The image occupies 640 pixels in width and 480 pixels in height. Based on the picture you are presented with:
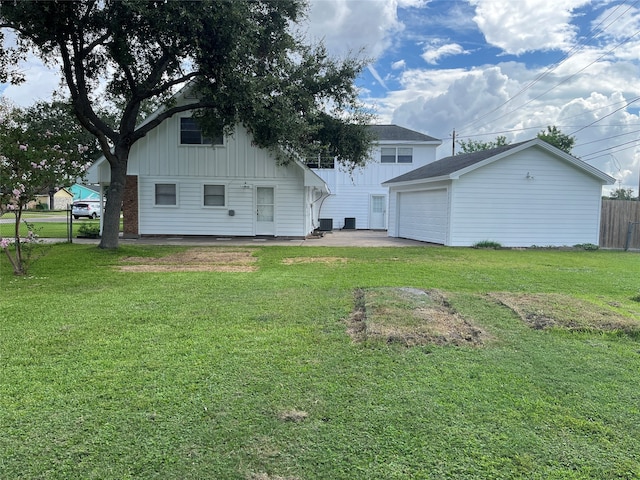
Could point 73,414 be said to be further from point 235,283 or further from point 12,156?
point 12,156

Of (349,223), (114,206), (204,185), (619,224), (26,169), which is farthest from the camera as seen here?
(349,223)

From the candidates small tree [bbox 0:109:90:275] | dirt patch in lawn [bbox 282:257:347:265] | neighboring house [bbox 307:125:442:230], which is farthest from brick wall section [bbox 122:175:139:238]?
neighboring house [bbox 307:125:442:230]

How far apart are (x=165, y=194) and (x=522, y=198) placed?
1358 centimetres

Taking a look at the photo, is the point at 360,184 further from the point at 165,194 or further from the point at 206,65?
the point at 206,65

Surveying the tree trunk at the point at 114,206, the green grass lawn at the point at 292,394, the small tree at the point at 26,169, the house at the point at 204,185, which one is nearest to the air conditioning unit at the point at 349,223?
the house at the point at 204,185

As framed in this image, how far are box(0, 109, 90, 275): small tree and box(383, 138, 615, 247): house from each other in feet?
37.9

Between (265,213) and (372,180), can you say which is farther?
(372,180)

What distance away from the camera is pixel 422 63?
1741 centimetres

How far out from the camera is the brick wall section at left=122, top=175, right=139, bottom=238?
680 inches

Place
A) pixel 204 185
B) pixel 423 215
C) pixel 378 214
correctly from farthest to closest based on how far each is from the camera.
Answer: pixel 378 214 < pixel 423 215 < pixel 204 185

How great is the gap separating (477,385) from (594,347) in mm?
1877

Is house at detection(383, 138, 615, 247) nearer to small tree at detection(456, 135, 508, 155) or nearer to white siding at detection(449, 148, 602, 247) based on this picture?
white siding at detection(449, 148, 602, 247)

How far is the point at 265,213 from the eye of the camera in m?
17.8

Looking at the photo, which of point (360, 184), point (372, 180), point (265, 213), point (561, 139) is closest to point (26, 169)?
point (265, 213)
